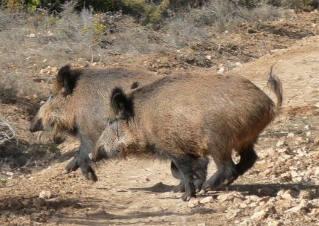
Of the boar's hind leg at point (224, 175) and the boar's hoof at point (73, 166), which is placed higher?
the boar's hind leg at point (224, 175)

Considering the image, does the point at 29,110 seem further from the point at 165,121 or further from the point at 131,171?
the point at 165,121

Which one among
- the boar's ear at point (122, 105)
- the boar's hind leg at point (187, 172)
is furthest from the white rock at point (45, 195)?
the boar's hind leg at point (187, 172)

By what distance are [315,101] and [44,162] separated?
4.13 meters

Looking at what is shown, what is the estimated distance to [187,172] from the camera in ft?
24.0

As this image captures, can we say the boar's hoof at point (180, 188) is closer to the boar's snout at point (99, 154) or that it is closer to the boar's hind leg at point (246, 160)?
the boar's hind leg at point (246, 160)

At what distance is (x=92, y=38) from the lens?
53.0 ft

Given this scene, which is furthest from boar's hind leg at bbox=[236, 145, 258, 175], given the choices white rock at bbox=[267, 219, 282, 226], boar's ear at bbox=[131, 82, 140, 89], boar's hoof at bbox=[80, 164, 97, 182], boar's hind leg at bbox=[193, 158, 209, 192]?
boar's hoof at bbox=[80, 164, 97, 182]

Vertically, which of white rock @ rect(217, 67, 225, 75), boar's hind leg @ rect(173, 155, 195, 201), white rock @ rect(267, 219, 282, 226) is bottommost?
white rock @ rect(217, 67, 225, 75)

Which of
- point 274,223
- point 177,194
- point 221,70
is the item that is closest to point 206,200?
point 177,194

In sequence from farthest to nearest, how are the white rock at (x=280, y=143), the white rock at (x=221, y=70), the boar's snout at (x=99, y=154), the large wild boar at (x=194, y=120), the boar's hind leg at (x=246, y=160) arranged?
1. the white rock at (x=221, y=70)
2. the white rock at (x=280, y=143)
3. the boar's snout at (x=99, y=154)
4. the boar's hind leg at (x=246, y=160)
5. the large wild boar at (x=194, y=120)

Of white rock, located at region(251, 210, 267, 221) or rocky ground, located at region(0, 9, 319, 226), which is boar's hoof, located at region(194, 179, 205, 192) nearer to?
rocky ground, located at region(0, 9, 319, 226)

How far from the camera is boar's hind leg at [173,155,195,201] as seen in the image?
7309 millimetres

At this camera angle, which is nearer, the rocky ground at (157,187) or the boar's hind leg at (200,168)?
the rocky ground at (157,187)

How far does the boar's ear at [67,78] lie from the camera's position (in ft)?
27.9
